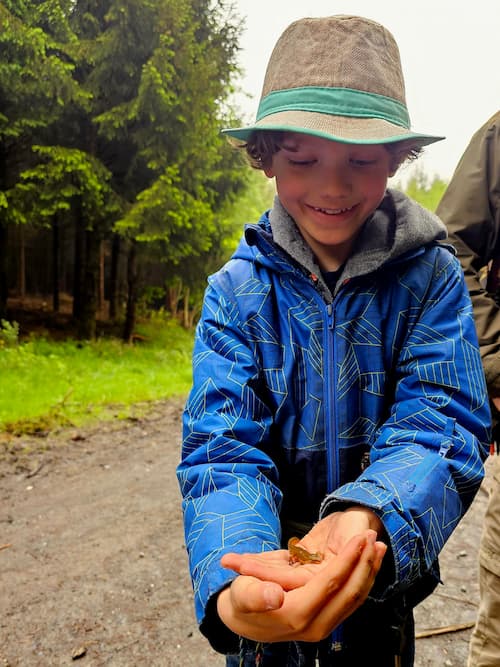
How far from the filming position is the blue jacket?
1.40 meters

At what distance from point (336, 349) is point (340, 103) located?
694 millimetres

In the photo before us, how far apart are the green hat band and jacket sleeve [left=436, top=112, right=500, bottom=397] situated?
781mm

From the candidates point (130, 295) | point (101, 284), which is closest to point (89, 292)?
point (130, 295)

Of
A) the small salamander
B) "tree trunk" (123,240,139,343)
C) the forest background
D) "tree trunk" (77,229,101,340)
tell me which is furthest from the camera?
"tree trunk" (123,240,139,343)

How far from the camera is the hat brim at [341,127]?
1436mm

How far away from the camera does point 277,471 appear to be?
1.50 metres

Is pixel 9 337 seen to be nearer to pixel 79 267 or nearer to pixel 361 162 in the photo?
pixel 79 267

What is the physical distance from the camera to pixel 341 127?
57.7 inches

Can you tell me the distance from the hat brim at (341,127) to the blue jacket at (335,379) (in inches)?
10.8

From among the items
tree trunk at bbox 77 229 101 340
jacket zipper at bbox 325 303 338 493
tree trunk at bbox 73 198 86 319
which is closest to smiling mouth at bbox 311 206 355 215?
jacket zipper at bbox 325 303 338 493

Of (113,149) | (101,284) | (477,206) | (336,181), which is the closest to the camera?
A: (336,181)

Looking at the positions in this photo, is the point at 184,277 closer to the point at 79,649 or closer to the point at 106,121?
the point at 106,121

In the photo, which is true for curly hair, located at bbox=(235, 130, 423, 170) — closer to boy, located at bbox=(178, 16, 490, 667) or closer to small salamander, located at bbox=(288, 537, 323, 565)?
boy, located at bbox=(178, 16, 490, 667)

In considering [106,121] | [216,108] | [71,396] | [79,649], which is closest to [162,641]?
[79,649]
